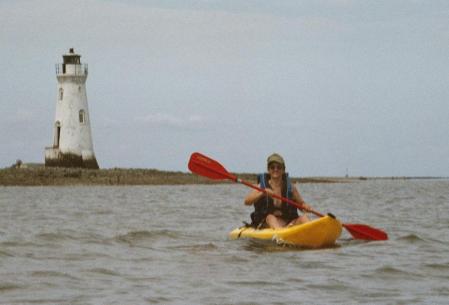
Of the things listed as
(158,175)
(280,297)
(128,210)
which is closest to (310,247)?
(280,297)

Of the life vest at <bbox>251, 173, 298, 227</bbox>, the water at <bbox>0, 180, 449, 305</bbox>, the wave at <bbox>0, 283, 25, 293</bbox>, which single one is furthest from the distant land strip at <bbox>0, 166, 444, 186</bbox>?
the wave at <bbox>0, 283, 25, 293</bbox>

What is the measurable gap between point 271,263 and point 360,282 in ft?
5.82

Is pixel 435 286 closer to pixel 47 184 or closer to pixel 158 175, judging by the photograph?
pixel 47 184

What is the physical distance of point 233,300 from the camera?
8.10m

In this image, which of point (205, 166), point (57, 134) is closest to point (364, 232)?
point (205, 166)

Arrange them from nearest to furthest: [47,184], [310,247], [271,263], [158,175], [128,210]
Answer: [271,263] < [310,247] < [128,210] < [47,184] < [158,175]

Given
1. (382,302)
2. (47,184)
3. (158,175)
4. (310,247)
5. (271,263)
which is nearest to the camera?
(382,302)

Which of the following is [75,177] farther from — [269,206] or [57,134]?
[269,206]

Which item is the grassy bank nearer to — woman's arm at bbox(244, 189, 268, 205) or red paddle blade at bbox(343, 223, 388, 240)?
red paddle blade at bbox(343, 223, 388, 240)

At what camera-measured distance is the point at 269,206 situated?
43.3 feet

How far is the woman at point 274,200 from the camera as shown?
42.2 feet

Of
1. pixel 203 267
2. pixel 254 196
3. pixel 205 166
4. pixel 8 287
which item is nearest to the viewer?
pixel 8 287

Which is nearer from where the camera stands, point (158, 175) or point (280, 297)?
point (280, 297)

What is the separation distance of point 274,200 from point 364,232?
5.02ft
